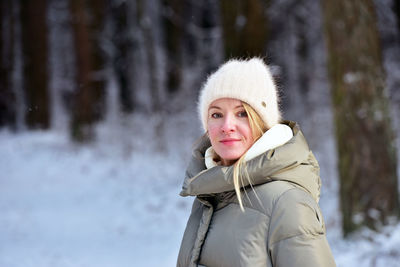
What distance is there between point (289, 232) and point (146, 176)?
945 centimetres

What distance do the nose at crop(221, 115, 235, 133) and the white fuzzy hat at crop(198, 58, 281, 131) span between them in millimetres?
103

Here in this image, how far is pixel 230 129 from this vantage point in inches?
85.2

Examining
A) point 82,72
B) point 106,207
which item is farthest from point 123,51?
point 106,207

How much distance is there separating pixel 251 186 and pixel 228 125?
32 centimetres

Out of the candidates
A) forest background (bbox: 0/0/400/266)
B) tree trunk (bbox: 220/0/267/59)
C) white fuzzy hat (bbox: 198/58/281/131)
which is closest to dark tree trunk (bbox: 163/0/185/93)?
forest background (bbox: 0/0/400/266)

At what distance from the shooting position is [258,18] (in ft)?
35.1

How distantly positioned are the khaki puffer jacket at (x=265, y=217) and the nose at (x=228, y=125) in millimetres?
190

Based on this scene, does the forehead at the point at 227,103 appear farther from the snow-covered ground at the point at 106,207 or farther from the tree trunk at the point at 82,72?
the tree trunk at the point at 82,72

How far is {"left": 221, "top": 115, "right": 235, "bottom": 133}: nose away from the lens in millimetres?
2164

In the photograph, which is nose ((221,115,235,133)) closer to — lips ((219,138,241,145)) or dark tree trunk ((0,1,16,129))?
lips ((219,138,241,145))

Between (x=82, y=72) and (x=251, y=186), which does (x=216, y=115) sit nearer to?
(x=251, y=186)

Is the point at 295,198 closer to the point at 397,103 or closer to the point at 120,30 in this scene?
the point at 397,103

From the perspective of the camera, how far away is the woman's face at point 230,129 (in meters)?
2.18

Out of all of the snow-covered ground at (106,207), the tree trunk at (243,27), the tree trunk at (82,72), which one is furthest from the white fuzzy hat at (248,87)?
the tree trunk at (82,72)
